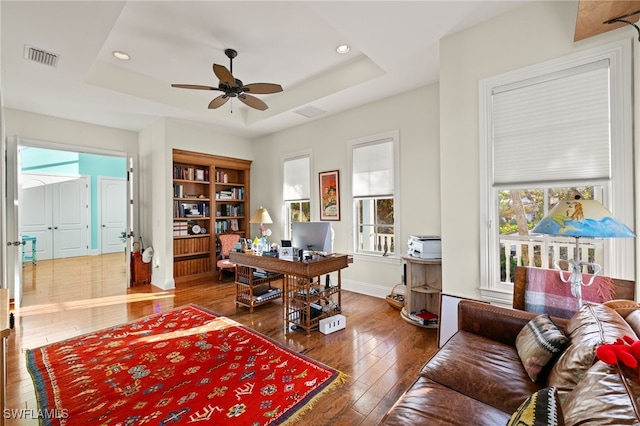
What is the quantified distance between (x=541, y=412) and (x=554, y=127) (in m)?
2.24

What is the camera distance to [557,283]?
1912 mm

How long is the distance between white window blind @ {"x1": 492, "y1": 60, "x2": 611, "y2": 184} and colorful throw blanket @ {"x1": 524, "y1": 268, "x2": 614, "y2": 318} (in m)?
0.77

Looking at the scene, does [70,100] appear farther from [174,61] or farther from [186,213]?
[186,213]

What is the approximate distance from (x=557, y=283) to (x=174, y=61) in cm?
444

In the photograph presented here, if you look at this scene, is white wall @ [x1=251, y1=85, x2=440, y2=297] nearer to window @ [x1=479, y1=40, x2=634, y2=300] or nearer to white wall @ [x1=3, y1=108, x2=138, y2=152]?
window @ [x1=479, y1=40, x2=634, y2=300]

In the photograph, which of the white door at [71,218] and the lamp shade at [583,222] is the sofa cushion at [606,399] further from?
the white door at [71,218]

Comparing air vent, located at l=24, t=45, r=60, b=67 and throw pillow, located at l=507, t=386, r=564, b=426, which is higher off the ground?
air vent, located at l=24, t=45, r=60, b=67

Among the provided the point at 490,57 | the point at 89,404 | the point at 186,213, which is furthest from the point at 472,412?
the point at 186,213

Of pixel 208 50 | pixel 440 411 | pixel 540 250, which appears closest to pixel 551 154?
pixel 540 250

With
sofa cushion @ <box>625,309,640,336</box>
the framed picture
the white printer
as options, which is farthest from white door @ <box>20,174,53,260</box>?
sofa cushion @ <box>625,309,640,336</box>

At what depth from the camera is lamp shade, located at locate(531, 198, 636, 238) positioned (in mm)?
1390

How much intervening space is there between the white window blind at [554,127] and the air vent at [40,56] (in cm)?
421

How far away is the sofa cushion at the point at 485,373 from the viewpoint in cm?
131

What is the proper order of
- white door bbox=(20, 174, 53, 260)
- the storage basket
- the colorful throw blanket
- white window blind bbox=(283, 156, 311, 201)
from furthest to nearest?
white door bbox=(20, 174, 53, 260)
white window blind bbox=(283, 156, 311, 201)
the storage basket
the colorful throw blanket
